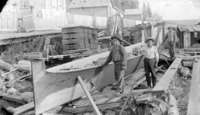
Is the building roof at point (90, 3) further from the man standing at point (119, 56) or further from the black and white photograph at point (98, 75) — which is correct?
the man standing at point (119, 56)

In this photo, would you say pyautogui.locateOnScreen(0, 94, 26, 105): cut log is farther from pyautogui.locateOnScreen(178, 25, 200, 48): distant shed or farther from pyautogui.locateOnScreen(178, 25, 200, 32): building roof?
pyautogui.locateOnScreen(178, 25, 200, 32): building roof

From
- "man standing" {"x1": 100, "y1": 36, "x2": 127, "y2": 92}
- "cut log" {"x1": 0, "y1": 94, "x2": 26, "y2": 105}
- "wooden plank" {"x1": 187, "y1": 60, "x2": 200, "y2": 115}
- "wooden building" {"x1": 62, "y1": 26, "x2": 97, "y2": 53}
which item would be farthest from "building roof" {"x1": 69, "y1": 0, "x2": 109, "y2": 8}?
"cut log" {"x1": 0, "y1": 94, "x2": 26, "y2": 105}

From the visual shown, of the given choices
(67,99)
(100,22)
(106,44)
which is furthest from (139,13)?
(67,99)

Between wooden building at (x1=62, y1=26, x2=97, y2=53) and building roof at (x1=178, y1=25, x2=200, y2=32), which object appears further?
building roof at (x1=178, y1=25, x2=200, y2=32)

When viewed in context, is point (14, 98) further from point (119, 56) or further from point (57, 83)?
point (119, 56)

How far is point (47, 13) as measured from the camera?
28.5 metres

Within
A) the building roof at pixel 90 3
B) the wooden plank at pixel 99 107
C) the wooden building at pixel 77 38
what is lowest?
the wooden plank at pixel 99 107

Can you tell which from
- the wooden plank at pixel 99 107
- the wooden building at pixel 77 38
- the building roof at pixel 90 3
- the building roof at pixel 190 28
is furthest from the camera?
the building roof at pixel 90 3

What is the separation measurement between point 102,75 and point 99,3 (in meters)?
34.4

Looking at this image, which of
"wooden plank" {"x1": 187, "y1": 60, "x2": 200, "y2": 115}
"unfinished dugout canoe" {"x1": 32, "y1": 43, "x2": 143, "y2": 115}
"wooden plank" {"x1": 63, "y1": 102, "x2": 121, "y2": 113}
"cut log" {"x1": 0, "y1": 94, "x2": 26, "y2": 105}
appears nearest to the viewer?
"wooden plank" {"x1": 187, "y1": 60, "x2": 200, "y2": 115}

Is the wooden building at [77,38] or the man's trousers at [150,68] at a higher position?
the wooden building at [77,38]

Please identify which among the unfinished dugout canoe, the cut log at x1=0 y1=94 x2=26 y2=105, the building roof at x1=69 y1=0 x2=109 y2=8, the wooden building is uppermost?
the building roof at x1=69 y1=0 x2=109 y2=8

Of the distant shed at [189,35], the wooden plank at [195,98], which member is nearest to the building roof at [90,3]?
the distant shed at [189,35]

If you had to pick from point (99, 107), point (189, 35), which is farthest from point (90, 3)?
point (99, 107)
